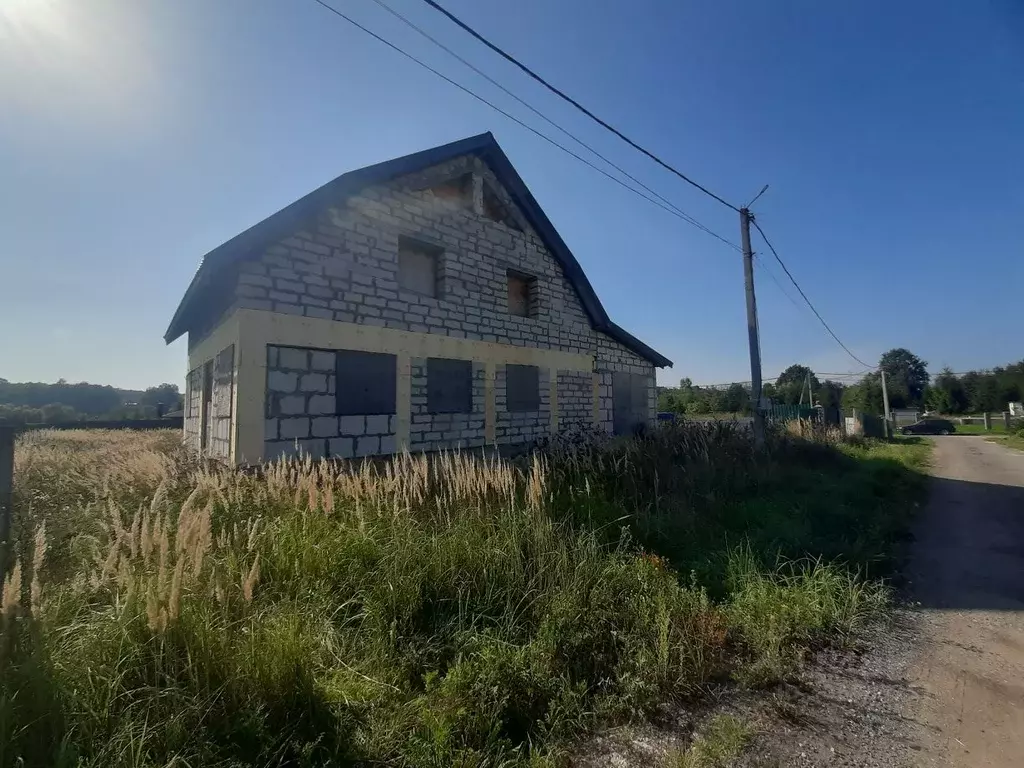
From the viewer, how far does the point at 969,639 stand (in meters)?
3.34

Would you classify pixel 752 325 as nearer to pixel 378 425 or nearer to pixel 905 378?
pixel 378 425

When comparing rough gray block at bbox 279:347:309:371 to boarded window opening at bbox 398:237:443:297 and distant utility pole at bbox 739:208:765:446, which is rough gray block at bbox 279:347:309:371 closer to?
boarded window opening at bbox 398:237:443:297

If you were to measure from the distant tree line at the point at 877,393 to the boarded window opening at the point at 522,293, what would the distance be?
32.2 meters

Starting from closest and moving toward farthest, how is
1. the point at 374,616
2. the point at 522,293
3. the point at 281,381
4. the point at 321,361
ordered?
the point at 374,616, the point at 281,381, the point at 321,361, the point at 522,293

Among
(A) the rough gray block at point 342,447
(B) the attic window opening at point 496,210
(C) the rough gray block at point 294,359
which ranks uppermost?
(B) the attic window opening at point 496,210

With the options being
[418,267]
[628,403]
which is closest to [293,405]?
[418,267]

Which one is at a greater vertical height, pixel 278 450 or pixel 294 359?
pixel 294 359

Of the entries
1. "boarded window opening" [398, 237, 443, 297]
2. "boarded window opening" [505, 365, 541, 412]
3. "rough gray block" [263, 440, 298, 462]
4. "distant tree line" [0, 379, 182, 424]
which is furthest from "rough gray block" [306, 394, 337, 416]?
"distant tree line" [0, 379, 182, 424]

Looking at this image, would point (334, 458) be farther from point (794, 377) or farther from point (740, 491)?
point (794, 377)

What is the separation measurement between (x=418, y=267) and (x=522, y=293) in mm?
2883

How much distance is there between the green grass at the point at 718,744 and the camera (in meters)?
2.08

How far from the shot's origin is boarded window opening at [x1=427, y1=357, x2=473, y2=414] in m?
8.04

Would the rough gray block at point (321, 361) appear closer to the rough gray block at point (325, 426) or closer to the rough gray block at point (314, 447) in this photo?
the rough gray block at point (325, 426)

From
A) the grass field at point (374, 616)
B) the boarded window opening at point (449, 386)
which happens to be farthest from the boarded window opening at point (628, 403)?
the grass field at point (374, 616)
